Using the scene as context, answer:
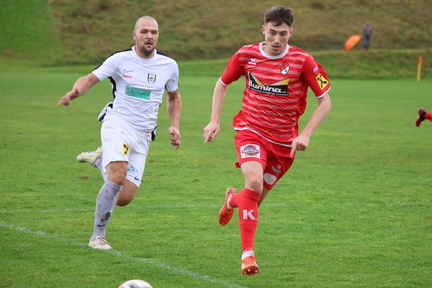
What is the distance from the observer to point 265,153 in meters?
6.88

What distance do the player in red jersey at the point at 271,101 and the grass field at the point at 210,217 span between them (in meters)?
0.85

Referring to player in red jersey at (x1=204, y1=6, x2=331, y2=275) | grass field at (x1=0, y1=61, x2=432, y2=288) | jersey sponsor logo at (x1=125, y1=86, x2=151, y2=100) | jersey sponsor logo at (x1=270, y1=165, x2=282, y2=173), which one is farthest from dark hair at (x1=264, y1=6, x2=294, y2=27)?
grass field at (x1=0, y1=61, x2=432, y2=288)

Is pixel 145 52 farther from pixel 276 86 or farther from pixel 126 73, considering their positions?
pixel 276 86

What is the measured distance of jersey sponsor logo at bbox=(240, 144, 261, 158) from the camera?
6727mm

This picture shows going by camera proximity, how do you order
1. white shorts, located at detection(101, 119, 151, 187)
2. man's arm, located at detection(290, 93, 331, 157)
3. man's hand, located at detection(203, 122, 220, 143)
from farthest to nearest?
white shorts, located at detection(101, 119, 151, 187), man's hand, located at detection(203, 122, 220, 143), man's arm, located at detection(290, 93, 331, 157)

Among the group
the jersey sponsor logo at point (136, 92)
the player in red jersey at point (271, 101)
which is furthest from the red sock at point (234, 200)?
the jersey sponsor logo at point (136, 92)

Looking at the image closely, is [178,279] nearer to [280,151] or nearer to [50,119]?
[280,151]

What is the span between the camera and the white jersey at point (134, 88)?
7766 mm

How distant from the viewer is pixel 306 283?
6.17 meters

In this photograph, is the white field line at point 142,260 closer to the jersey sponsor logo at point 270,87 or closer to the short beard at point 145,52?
the jersey sponsor logo at point 270,87

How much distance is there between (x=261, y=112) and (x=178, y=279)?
1801 mm

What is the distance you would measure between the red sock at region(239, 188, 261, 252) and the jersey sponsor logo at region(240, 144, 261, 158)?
35cm

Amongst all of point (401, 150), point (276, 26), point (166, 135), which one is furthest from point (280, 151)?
point (166, 135)

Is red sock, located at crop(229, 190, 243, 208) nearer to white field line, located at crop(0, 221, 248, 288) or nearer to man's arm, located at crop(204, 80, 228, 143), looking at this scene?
man's arm, located at crop(204, 80, 228, 143)
